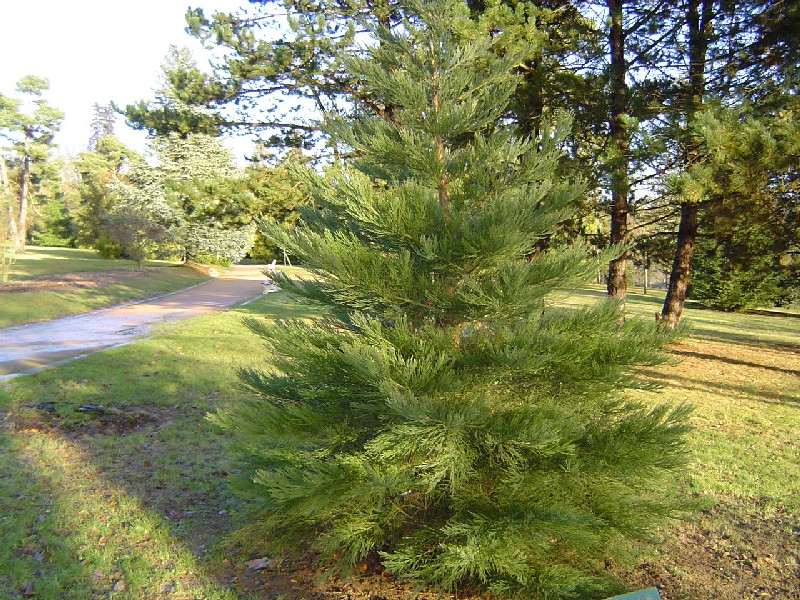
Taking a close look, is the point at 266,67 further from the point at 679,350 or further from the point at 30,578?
the point at 679,350

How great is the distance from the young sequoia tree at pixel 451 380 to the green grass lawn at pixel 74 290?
51.0 feet

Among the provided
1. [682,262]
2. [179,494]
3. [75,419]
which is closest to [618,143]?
[682,262]

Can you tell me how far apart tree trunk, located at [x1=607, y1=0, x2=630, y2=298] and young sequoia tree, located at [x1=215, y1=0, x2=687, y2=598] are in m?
5.43

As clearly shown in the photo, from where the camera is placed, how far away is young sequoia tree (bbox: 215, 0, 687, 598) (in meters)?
3.43

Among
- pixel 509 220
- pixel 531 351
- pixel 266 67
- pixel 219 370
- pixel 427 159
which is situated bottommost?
pixel 219 370

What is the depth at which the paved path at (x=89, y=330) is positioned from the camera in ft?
37.6

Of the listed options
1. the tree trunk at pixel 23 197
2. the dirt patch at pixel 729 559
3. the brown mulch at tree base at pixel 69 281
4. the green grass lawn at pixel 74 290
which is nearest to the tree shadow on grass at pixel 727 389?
the dirt patch at pixel 729 559

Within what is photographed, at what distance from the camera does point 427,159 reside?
12.6 feet

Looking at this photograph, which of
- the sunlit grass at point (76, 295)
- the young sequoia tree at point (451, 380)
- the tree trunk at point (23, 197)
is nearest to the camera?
the young sequoia tree at point (451, 380)

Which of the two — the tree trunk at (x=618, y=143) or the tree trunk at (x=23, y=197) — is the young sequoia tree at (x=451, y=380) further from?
the tree trunk at (x=23, y=197)

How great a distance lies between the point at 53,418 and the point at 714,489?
7.81 m

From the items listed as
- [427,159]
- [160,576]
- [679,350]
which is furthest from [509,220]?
[679,350]

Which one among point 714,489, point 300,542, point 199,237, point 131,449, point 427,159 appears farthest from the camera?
point 199,237

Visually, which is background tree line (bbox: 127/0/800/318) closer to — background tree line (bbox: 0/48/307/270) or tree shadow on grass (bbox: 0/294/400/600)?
background tree line (bbox: 0/48/307/270)
